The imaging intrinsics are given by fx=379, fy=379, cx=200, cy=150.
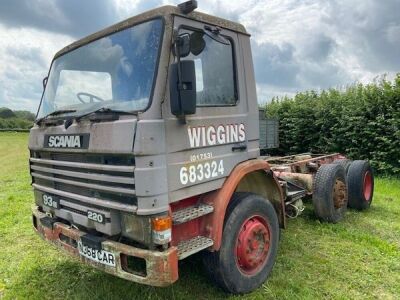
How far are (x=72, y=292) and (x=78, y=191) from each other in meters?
1.13

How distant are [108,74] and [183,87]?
0.91m

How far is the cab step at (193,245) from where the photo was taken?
3.08m

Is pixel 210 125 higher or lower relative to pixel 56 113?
lower

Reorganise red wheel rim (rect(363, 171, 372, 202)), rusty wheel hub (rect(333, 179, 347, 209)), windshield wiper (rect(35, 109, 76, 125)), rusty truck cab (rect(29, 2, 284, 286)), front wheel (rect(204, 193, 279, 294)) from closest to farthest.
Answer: rusty truck cab (rect(29, 2, 284, 286))
front wheel (rect(204, 193, 279, 294))
windshield wiper (rect(35, 109, 76, 125))
rusty wheel hub (rect(333, 179, 347, 209))
red wheel rim (rect(363, 171, 372, 202))

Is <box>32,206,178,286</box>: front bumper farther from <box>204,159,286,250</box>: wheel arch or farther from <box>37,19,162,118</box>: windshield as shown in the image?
<box>37,19,162,118</box>: windshield

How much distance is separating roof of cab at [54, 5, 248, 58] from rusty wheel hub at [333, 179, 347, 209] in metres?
3.11

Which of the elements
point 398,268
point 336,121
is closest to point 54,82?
point 398,268

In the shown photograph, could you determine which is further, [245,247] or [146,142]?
[245,247]

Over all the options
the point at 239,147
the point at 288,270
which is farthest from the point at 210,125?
the point at 288,270

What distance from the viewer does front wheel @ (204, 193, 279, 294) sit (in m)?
3.48

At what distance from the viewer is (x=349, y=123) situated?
11148mm

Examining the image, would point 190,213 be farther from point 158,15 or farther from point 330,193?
point 330,193

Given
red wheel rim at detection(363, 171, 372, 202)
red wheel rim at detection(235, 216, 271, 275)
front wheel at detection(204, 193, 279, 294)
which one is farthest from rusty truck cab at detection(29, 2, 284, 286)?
red wheel rim at detection(363, 171, 372, 202)

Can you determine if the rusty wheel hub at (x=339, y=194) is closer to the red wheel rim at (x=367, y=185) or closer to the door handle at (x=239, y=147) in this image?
the red wheel rim at (x=367, y=185)
